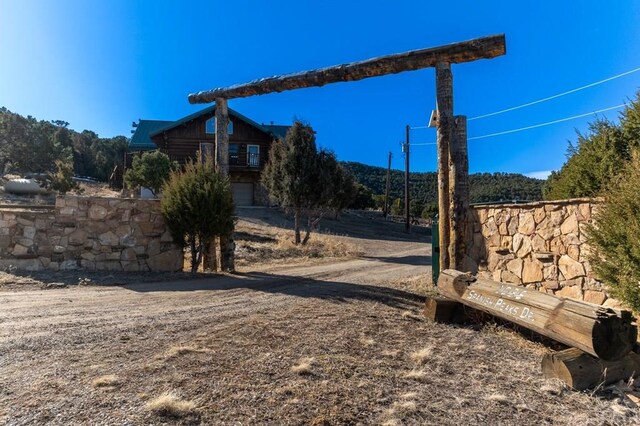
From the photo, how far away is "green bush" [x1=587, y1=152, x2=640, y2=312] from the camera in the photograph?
4062 mm

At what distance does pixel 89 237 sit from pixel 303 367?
8.03m

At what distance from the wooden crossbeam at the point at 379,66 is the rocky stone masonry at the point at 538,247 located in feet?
8.96

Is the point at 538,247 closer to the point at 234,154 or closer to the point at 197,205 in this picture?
the point at 197,205

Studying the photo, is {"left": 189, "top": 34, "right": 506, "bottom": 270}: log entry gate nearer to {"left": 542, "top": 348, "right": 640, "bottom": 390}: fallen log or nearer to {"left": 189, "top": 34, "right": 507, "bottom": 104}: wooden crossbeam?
{"left": 189, "top": 34, "right": 507, "bottom": 104}: wooden crossbeam

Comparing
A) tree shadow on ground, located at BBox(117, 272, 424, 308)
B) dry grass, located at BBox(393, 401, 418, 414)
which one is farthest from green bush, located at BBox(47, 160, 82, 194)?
dry grass, located at BBox(393, 401, 418, 414)

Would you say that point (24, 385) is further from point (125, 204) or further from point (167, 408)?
point (125, 204)

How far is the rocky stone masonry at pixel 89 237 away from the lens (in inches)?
376

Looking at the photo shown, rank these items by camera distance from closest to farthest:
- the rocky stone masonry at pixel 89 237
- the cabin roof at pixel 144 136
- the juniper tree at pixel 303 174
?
the rocky stone masonry at pixel 89 237 < the juniper tree at pixel 303 174 < the cabin roof at pixel 144 136

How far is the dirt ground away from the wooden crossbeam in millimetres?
4491

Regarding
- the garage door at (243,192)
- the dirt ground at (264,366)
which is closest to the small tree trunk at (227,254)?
the dirt ground at (264,366)

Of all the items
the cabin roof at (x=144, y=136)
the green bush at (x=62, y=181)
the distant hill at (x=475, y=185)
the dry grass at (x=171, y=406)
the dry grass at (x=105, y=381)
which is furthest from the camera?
the distant hill at (x=475, y=185)

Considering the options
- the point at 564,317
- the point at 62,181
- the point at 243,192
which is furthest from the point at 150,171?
the point at 564,317

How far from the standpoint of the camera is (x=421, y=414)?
123 inches

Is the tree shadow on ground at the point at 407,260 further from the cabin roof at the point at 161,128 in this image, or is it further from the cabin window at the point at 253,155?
the cabin window at the point at 253,155
